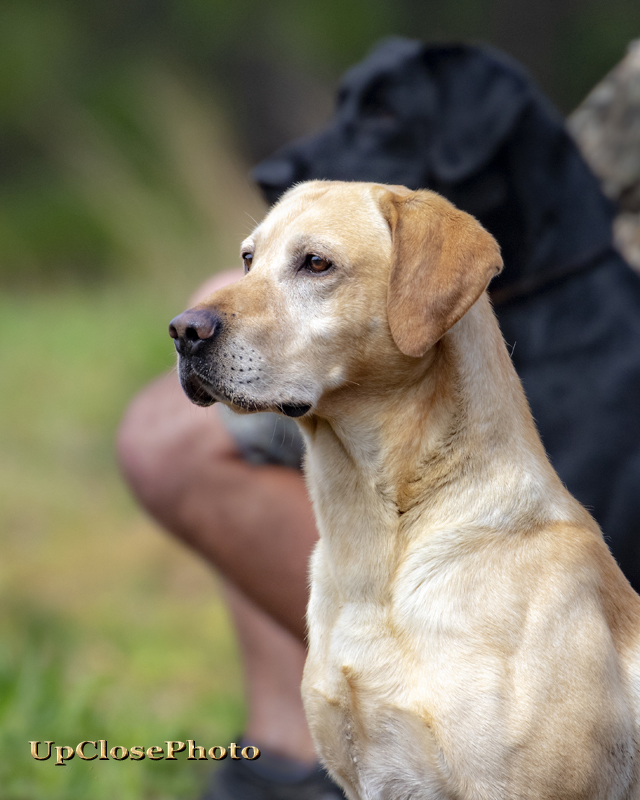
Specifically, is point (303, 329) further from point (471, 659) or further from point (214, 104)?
point (214, 104)

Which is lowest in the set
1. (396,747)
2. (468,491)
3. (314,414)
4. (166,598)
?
(166,598)

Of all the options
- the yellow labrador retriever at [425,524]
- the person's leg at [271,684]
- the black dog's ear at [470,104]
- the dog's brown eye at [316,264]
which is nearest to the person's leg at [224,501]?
the person's leg at [271,684]

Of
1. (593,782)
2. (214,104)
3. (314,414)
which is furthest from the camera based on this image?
(214,104)

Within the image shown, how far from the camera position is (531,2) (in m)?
8.76

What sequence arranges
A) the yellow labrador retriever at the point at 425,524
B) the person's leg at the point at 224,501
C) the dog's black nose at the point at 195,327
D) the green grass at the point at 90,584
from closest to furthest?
the yellow labrador retriever at the point at 425,524
the dog's black nose at the point at 195,327
the person's leg at the point at 224,501
the green grass at the point at 90,584

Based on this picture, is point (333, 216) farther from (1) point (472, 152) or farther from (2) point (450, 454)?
(1) point (472, 152)

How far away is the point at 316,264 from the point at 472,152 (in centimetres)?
121

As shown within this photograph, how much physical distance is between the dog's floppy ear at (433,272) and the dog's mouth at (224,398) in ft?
0.69

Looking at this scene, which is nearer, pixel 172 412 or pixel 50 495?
pixel 172 412

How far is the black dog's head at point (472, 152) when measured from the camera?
7.98ft

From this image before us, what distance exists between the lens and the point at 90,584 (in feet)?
13.8

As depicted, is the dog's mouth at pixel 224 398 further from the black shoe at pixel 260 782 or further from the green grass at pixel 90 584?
the green grass at pixel 90 584

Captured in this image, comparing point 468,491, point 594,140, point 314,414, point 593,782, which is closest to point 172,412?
point 314,414

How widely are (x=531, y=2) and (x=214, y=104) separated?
11.1 ft
